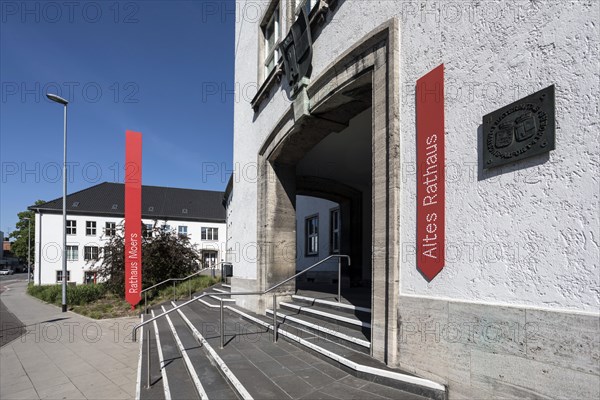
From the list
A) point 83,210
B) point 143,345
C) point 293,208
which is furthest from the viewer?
point 83,210

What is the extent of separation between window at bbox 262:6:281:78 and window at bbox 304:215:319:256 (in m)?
7.20

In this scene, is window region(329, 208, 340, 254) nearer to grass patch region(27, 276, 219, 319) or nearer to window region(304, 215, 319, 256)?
window region(304, 215, 319, 256)

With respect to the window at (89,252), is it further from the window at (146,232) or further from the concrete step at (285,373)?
the concrete step at (285,373)

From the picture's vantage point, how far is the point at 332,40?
20.9 feet

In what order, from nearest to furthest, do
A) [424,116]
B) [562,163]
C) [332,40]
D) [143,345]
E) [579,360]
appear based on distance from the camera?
[579,360]
[562,163]
[424,116]
[332,40]
[143,345]

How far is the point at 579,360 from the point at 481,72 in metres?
2.62

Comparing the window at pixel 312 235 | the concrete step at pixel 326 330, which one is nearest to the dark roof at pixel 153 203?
the window at pixel 312 235

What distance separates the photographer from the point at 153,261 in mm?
17766

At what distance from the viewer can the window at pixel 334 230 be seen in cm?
1411

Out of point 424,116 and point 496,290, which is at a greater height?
point 424,116

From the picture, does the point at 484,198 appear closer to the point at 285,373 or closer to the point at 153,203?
the point at 285,373

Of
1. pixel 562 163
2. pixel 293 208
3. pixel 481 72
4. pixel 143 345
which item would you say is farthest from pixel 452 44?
pixel 143 345

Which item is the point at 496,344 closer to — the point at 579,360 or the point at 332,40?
the point at 579,360

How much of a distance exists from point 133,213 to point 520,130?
13.1m
